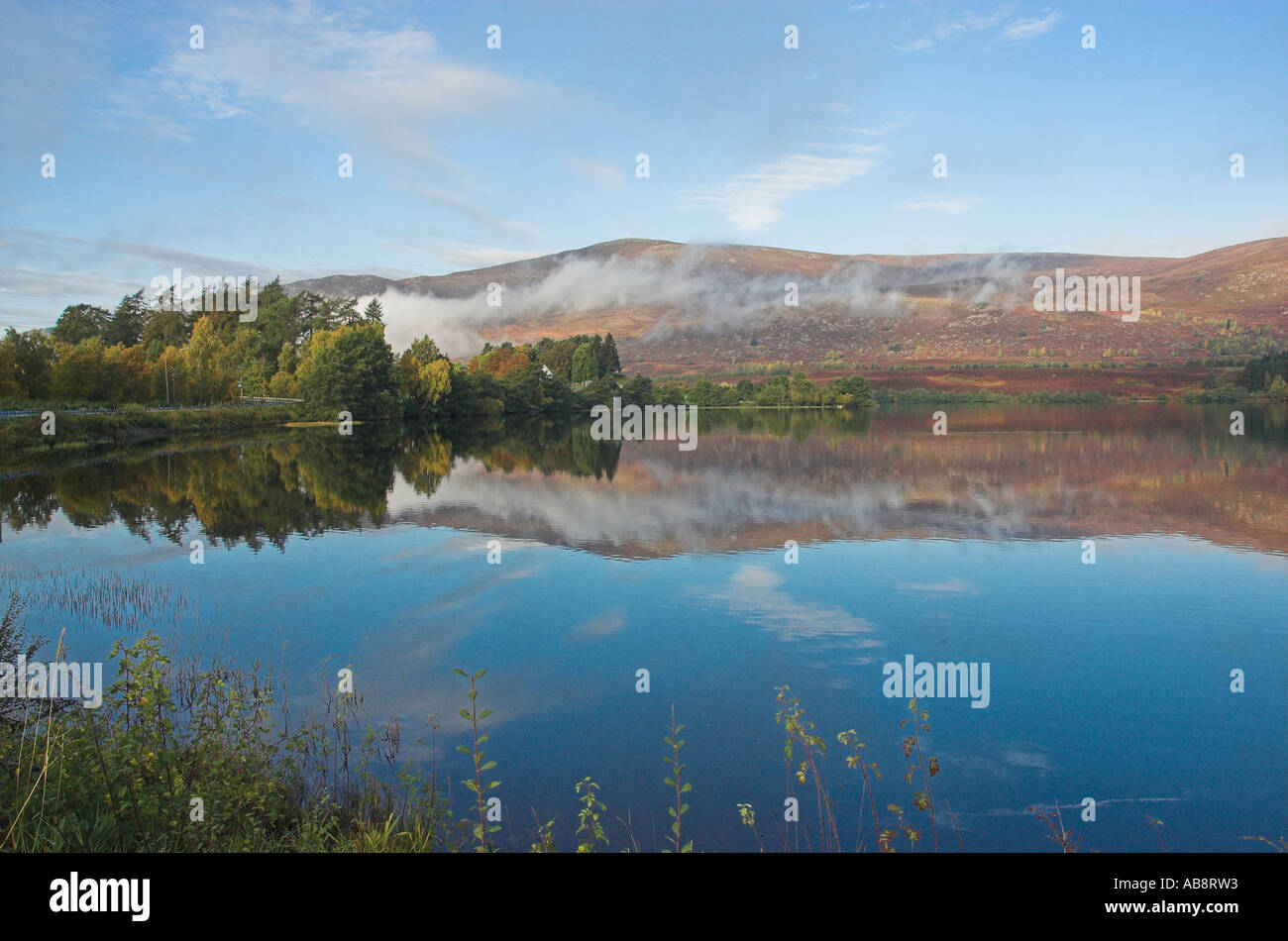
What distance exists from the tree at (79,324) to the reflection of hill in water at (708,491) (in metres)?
61.8

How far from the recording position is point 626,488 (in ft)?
101

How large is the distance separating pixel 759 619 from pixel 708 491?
16227mm

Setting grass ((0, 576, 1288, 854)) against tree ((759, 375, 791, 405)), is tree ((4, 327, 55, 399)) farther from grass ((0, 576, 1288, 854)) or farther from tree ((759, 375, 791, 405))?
tree ((759, 375, 791, 405))

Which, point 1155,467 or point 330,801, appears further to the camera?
point 1155,467

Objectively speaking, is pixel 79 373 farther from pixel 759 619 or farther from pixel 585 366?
pixel 585 366

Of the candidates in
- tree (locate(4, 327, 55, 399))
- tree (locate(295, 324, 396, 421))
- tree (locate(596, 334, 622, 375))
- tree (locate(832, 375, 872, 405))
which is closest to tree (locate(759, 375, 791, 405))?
tree (locate(832, 375, 872, 405))

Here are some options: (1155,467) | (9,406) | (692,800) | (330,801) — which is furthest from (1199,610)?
(9,406)

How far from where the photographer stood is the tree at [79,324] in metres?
94.6

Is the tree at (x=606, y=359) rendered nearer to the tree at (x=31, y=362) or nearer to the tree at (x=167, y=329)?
the tree at (x=167, y=329)

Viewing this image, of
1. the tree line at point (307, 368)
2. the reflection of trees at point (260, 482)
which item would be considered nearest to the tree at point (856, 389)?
the tree line at point (307, 368)

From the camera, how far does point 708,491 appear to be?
2930cm

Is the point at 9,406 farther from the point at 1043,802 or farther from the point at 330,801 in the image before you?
the point at 1043,802
